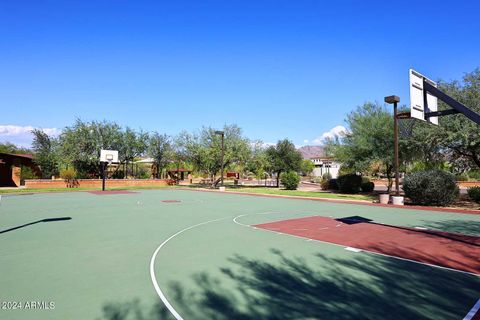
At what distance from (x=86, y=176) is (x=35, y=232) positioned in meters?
32.8

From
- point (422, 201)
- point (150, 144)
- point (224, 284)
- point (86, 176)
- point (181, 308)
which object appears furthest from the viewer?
point (150, 144)

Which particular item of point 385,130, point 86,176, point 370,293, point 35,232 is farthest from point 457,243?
point 86,176

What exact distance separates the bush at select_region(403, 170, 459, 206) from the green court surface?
45.2 feet

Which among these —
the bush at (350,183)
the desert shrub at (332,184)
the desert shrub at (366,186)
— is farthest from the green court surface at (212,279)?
the desert shrub at (332,184)

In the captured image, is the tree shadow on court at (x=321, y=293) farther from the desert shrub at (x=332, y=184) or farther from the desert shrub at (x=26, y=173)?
the desert shrub at (x=26, y=173)

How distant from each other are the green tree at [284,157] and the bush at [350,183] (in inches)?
401

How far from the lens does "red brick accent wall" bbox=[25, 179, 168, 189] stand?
112 feet

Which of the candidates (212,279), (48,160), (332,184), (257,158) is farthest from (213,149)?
(212,279)

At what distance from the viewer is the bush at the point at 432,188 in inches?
768

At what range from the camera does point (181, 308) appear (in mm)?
4863

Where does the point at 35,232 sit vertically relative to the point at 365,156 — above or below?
below

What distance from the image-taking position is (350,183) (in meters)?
32.1

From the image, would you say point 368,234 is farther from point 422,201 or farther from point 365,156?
point 365,156

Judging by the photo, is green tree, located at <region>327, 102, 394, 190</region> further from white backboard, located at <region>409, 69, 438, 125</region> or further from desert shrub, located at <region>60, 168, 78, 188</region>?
desert shrub, located at <region>60, 168, 78, 188</region>
